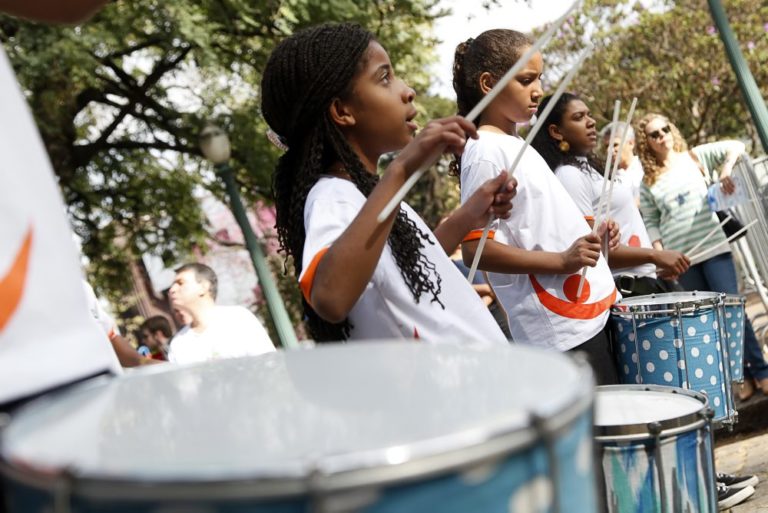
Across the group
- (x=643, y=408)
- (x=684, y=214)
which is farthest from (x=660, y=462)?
(x=684, y=214)

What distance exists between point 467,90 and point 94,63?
6841mm

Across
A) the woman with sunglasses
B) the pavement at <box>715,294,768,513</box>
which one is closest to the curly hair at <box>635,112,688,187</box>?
the woman with sunglasses

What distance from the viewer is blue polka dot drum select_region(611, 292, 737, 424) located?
3.25m

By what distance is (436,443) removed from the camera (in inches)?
37.3

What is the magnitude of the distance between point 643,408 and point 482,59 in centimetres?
141

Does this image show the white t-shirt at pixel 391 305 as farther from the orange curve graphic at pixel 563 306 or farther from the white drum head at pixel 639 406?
the orange curve graphic at pixel 563 306

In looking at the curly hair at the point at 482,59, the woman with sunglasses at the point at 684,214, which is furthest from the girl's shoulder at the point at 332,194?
the woman with sunglasses at the point at 684,214

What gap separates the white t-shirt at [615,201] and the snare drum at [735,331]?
49 cm

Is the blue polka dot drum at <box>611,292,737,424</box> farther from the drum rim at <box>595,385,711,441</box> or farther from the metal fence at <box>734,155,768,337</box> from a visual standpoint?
the metal fence at <box>734,155,768,337</box>

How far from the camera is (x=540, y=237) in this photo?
301 cm

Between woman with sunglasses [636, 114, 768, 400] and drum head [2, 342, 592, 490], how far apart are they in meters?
4.47

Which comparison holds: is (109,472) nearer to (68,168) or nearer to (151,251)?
(68,168)

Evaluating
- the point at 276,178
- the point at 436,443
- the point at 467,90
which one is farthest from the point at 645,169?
the point at 436,443

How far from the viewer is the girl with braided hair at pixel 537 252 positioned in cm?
294
